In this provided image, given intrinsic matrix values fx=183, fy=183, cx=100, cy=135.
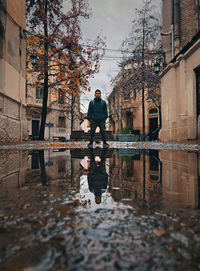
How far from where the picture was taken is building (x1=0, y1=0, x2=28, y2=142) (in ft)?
25.7

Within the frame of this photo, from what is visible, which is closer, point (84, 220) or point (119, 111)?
point (84, 220)

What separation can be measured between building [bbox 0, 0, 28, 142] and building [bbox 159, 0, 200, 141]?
323 inches

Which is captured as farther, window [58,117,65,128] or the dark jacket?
window [58,117,65,128]

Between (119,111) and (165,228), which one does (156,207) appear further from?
(119,111)

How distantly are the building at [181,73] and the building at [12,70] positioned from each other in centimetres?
819

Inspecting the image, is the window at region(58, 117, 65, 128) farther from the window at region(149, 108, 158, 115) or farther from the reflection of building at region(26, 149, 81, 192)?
the reflection of building at region(26, 149, 81, 192)

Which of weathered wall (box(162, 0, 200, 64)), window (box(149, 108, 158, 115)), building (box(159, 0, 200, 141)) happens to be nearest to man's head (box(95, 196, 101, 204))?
building (box(159, 0, 200, 141))

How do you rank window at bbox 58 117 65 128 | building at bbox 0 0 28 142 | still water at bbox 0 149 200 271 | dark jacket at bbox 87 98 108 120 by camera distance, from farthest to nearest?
window at bbox 58 117 65 128
building at bbox 0 0 28 142
dark jacket at bbox 87 98 108 120
still water at bbox 0 149 200 271

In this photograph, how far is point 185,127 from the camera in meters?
8.88

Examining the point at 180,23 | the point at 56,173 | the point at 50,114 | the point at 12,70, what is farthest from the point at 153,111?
the point at 56,173

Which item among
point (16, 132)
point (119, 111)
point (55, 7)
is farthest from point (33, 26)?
point (119, 111)

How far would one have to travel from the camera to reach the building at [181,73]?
8367mm

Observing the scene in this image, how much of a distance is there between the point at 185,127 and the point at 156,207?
8.91 m

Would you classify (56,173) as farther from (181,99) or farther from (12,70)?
(181,99)
